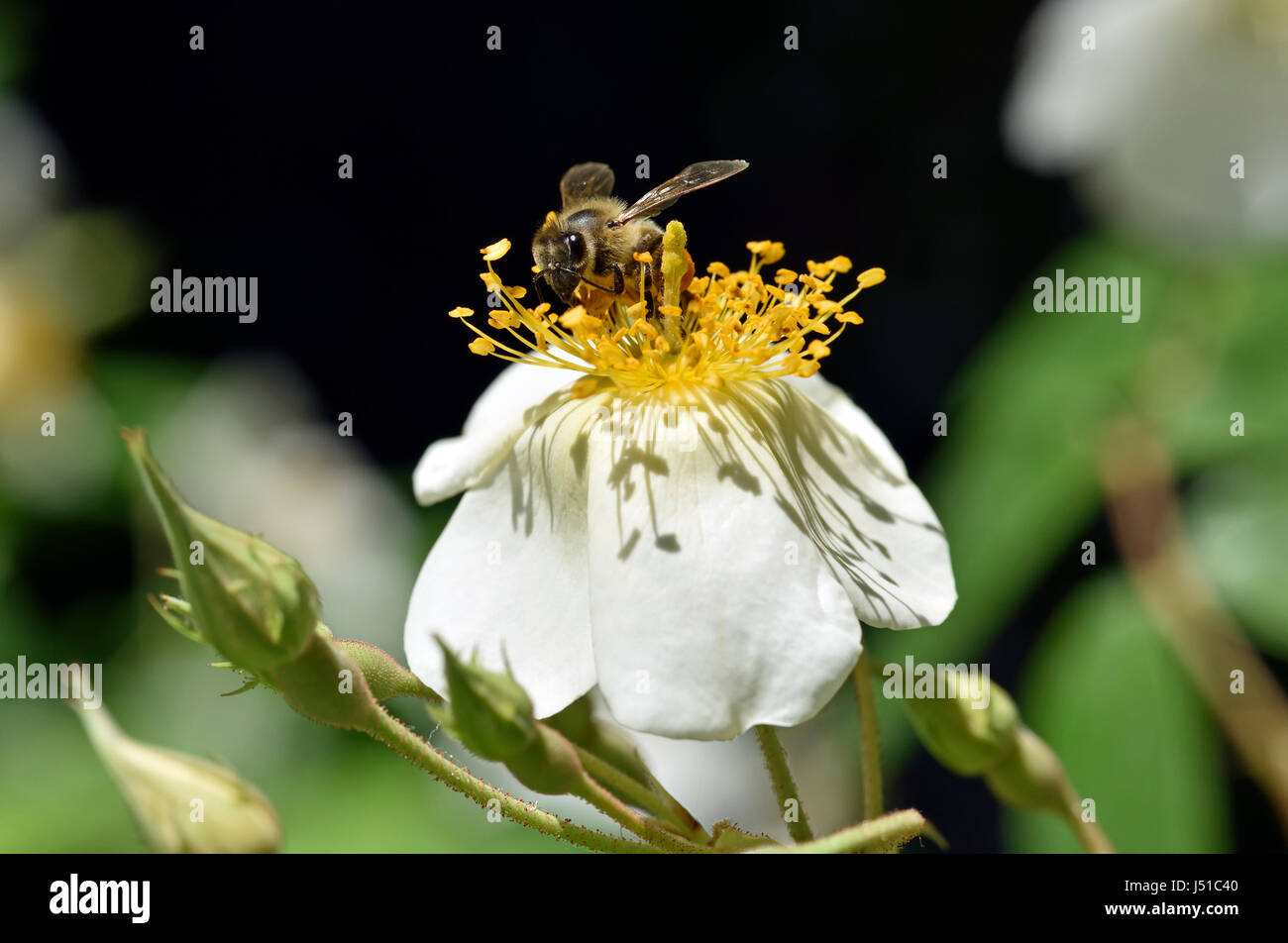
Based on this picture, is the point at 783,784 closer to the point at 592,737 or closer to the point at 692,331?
the point at 592,737

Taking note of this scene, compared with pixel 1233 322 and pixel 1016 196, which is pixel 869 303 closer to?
pixel 1016 196

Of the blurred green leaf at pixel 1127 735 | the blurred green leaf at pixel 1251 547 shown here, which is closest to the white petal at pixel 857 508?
the blurred green leaf at pixel 1127 735

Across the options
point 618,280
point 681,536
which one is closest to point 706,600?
point 681,536

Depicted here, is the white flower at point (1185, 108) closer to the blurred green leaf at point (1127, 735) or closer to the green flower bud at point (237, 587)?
the blurred green leaf at point (1127, 735)

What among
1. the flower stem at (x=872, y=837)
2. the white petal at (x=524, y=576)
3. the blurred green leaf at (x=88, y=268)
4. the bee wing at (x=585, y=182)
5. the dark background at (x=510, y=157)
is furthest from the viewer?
the dark background at (x=510, y=157)

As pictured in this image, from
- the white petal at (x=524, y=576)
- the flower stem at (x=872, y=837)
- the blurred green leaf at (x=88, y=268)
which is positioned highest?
the blurred green leaf at (x=88, y=268)
